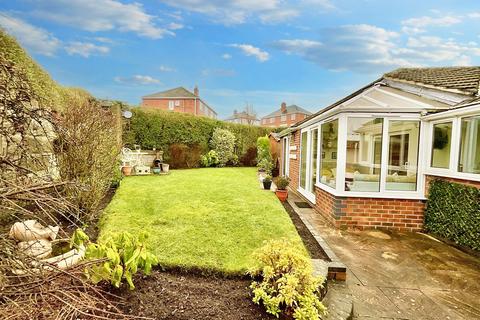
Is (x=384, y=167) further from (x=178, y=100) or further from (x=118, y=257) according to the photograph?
(x=178, y=100)

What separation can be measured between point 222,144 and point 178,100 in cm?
2424

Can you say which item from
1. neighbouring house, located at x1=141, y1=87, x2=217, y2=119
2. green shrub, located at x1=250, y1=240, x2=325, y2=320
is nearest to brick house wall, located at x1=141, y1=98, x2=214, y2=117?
neighbouring house, located at x1=141, y1=87, x2=217, y2=119

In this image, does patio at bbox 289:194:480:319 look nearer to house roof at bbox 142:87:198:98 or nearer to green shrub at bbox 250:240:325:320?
green shrub at bbox 250:240:325:320

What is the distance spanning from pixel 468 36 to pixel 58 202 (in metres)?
16.0

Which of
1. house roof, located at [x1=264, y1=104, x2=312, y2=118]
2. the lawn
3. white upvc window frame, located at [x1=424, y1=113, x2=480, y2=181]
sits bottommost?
the lawn

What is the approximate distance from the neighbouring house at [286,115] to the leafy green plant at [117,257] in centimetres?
4657

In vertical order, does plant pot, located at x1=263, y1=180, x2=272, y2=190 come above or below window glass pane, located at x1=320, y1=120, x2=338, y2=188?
below

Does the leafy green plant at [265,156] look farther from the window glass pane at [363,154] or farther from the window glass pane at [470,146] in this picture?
the window glass pane at [470,146]

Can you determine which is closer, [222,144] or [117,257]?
[117,257]


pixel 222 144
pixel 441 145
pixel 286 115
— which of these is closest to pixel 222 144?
pixel 222 144

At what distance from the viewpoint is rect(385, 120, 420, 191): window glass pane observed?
6.34 m

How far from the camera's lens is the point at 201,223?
5.62 meters

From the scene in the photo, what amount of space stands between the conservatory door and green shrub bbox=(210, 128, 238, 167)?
9.91 metres

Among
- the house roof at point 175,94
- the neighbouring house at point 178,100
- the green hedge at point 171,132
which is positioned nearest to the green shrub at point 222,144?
the green hedge at point 171,132
